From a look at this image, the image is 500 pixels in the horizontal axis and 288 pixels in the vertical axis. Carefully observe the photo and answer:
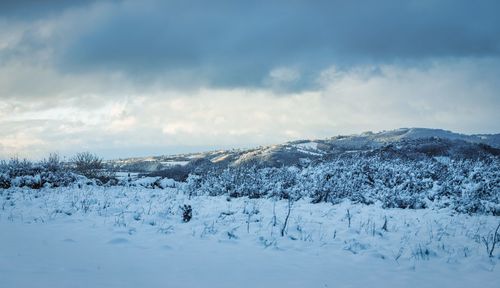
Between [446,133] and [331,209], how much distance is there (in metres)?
183

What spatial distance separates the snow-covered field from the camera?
5242 mm

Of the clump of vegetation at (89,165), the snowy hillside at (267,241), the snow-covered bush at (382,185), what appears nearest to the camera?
the snowy hillside at (267,241)

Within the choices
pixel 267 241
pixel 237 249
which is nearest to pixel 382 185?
pixel 267 241

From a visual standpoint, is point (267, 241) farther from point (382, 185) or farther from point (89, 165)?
point (89, 165)

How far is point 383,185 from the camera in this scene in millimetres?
18062

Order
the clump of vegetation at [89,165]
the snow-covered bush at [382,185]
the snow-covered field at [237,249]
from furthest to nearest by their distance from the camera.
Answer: the clump of vegetation at [89,165]
the snow-covered bush at [382,185]
the snow-covered field at [237,249]

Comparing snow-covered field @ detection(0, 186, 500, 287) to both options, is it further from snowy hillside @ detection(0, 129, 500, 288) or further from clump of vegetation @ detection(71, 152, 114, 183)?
clump of vegetation @ detection(71, 152, 114, 183)

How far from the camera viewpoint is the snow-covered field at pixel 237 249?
17.2 feet

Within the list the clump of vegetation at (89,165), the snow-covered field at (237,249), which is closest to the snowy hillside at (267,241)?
the snow-covered field at (237,249)

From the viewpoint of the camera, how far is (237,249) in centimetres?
719

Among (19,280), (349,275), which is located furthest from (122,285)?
(349,275)

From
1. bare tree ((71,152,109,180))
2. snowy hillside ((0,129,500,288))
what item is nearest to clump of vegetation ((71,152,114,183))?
bare tree ((71,152,109,180))

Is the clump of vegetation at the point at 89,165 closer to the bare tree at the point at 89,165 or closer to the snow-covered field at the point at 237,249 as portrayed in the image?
the bare tree at the point at 89,165

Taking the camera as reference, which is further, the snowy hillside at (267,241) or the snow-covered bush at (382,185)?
the snow-covered bush at (382,185)
